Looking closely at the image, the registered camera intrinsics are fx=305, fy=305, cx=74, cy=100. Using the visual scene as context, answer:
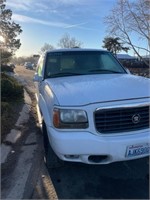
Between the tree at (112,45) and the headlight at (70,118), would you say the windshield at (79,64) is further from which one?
the tree at (112,45)

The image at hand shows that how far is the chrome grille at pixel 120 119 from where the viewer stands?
3.79 meters

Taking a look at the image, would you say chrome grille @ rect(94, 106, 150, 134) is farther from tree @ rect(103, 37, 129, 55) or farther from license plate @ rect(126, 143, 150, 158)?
tree @ rect(103, 37, 129, 55)

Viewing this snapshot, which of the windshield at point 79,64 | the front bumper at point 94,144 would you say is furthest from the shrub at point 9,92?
the front bumper at point 94,144

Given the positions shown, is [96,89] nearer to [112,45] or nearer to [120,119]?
[120,119]

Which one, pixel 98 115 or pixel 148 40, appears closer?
pixel 98 115

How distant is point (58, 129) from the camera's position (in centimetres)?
389

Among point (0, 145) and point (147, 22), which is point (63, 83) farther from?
point (147, 22)

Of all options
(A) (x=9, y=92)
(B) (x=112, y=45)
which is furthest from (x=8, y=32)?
(A) (x=9, y=92)

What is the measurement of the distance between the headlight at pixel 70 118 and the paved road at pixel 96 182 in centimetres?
83

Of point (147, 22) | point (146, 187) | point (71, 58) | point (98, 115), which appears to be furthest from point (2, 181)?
point (147, 22)

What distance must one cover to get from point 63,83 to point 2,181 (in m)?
1.67

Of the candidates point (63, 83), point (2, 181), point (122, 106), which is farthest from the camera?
point (63, 83)

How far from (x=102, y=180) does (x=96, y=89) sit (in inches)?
49.4

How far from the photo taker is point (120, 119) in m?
3.83
